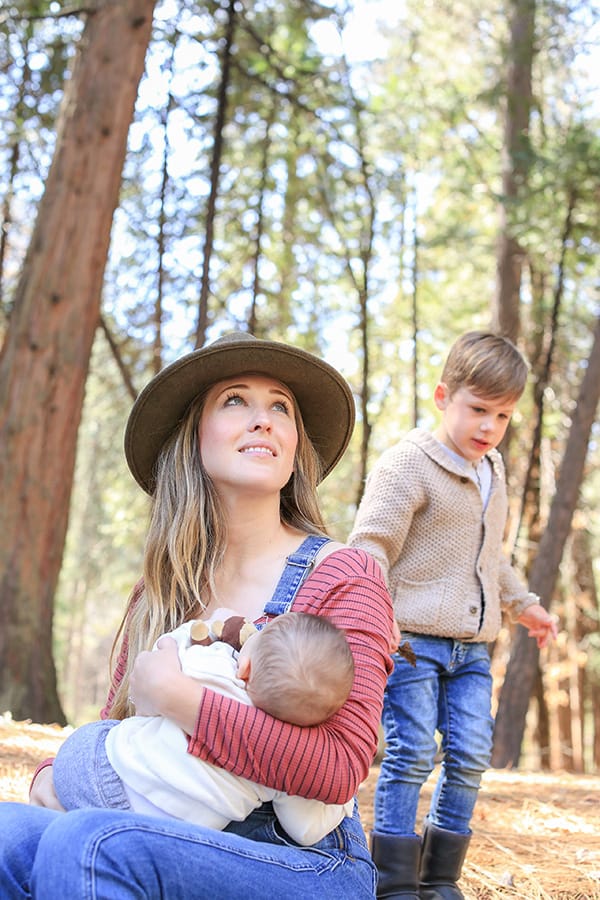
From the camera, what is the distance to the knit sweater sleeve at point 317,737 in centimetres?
186

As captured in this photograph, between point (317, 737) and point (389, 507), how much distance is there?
5.38 feet

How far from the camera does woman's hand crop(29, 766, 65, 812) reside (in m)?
2.16

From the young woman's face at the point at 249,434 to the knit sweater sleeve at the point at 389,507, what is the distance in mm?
903

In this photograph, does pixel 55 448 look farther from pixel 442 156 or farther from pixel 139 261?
pixel 442 156

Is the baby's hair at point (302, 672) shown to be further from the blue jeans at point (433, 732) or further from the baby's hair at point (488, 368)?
the baby's hair at point (488, 368)

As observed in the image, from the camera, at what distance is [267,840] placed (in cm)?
201

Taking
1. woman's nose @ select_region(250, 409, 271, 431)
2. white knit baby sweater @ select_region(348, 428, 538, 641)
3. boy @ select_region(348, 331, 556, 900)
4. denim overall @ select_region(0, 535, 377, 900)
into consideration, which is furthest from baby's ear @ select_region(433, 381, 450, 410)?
denim overall @ select_region(0, 535, 377, 900)

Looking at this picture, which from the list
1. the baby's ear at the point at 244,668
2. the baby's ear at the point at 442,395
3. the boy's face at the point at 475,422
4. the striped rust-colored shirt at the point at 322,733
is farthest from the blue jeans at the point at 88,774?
the baby's ear at the point at 442,395

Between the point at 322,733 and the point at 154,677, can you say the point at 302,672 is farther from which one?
the point at 154,677

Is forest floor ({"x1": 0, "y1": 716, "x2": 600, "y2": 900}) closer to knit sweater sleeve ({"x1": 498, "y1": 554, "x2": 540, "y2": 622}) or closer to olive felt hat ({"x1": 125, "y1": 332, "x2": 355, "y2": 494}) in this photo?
knit sweater sleeve ({"x1": 498, "y1": 554, "x2": 540, "y2": 622})

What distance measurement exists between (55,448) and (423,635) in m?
4.15

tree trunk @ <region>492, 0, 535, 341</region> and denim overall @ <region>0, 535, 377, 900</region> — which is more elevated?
tree trunk @ <region>492, 0, 535, 341</region>

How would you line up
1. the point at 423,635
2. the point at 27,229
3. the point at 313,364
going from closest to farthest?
the point at 313,364 < the point at 423,635 < the point at 27,229

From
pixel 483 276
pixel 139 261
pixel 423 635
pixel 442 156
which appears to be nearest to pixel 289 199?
pixel 139 261
